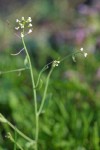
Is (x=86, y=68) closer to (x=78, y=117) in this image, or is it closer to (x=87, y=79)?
(x=87, y=79)

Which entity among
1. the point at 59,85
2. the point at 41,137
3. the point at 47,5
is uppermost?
the point at 47,5

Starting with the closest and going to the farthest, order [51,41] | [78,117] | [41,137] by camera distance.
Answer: [41,137]
[78,117]
[51,41]

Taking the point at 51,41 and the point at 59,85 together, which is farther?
the point at 51,41

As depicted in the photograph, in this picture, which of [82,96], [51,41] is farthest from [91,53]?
[51,41]

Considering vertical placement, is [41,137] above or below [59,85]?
below

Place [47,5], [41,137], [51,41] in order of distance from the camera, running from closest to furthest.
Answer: [41,137]
[51,41]
[47,5]

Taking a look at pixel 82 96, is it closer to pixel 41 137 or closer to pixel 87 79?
pixel 87 79

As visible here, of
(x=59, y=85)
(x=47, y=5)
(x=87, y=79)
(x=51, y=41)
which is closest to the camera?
(x=59, y=85)

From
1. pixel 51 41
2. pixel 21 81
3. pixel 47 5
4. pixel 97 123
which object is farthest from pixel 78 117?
pixel 47 5

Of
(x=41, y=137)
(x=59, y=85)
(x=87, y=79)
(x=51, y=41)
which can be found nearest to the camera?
(x=41, y=137)
